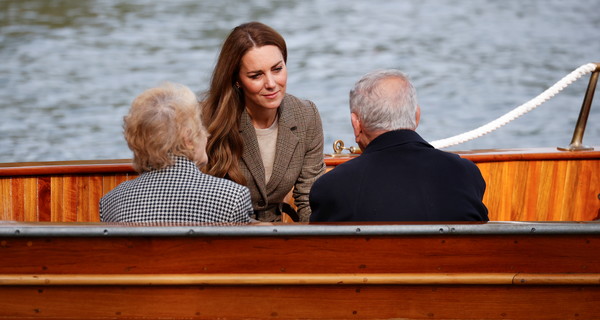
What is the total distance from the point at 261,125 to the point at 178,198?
919mm

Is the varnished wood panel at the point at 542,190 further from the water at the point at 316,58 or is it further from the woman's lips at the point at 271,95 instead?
the water at the point at 316,58

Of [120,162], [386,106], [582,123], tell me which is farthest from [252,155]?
[582,123]

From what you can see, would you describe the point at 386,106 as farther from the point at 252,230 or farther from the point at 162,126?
the point at 162,126

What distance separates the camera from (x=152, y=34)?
1648 cm

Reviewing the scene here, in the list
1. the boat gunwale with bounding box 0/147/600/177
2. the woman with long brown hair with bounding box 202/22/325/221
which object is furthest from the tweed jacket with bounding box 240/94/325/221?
the boat gunwale with bounding box 0/147/600/177

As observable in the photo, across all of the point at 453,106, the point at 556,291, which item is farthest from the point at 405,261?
the point at 453,106

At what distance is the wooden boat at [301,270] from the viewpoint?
6.73ft

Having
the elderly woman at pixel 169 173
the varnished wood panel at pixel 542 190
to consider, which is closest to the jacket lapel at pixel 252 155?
the elderly woman at pixel 169 173

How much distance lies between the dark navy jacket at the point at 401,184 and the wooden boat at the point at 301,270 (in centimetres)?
6

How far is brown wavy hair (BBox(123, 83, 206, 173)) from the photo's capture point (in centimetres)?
208

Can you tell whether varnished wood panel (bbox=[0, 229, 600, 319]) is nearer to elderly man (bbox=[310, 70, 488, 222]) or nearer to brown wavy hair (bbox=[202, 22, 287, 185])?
elderly man (bbox=[310, 70, 488, 222])

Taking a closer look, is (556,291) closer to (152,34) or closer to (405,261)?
(405,261)

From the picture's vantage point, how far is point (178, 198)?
6.92ft

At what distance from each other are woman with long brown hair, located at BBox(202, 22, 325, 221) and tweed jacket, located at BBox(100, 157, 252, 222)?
2.23 ft
